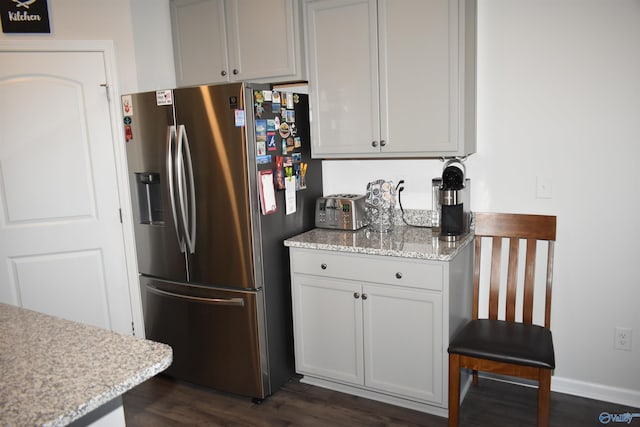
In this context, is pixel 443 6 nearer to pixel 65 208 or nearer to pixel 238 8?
pixel 238 8

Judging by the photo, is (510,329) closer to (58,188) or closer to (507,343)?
(507,343)

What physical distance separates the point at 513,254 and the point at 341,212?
957mm

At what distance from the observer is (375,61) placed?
2.60m

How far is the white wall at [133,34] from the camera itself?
3168 mm

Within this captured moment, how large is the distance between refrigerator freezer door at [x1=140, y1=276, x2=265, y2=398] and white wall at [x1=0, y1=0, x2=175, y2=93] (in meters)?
1.35

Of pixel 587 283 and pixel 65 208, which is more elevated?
pixel 65 208

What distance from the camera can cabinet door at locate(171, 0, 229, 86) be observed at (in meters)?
3.01

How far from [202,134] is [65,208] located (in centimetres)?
116

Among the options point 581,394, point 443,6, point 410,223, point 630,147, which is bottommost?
point 581,394

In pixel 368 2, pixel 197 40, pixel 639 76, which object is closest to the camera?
pixel 639 76

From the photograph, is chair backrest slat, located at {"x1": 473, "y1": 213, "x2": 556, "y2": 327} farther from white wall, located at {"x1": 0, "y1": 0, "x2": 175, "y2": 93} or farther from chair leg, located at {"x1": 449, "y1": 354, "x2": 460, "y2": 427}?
white wall, located at {"x1": 0, "y1": 0, "x2": 175, "y2": 93}

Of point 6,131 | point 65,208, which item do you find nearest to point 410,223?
point 65,208

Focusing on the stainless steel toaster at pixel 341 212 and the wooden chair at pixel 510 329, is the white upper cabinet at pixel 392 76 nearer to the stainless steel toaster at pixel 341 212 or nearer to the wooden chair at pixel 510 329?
the stainless steel toaster at pixel 341 212

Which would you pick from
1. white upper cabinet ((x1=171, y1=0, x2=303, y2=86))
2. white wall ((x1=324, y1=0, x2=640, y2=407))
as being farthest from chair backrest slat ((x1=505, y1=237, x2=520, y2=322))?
white upper cabinet ((x1=171, y1=0, x2=303, y2=86))
